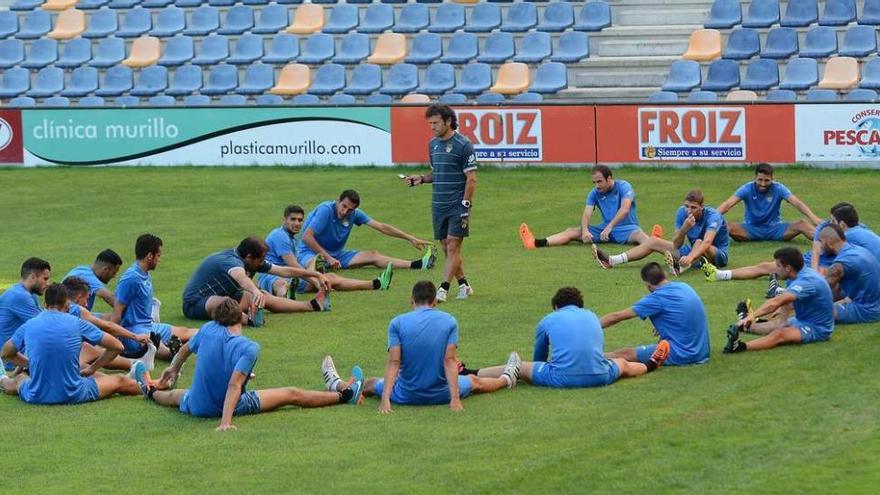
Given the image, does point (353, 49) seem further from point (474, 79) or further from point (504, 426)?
point (504, 426)

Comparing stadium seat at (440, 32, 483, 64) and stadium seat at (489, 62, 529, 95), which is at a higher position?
stadium seat at (440, 32, 483, 64)

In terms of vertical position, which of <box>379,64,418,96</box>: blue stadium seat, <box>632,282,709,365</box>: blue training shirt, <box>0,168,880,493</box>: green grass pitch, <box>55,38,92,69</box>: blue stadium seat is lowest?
<box>0,168,880,493</box>: green grass pitch

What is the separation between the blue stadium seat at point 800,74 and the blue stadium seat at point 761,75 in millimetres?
→ 218

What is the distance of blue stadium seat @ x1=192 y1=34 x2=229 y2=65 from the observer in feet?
128

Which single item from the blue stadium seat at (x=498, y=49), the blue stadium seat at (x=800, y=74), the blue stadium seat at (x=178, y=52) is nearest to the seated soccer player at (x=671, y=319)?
the blue stadium seat at (x=800, y=74)

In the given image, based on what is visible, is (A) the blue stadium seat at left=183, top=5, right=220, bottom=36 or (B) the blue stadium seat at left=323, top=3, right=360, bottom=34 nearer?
(B) the blue stadium seat at left=323, top=3, right=360, bottom=34

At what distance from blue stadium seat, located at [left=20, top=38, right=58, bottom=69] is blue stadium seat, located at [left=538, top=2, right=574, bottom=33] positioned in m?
12.6

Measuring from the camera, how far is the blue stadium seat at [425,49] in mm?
36875

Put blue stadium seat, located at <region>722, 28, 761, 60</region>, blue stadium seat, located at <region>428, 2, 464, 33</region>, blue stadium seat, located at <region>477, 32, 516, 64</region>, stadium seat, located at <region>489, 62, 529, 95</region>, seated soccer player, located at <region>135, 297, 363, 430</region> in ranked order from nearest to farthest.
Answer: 1. seated soccer player, located at <region>135, 297, 363, 430</region>
2. blue stadium seat, located at <region>722, 28, 761, 60</region>
3. stadium seat, located at <region>489, 62, 529, 95</region>
4. blue stadium seat, located at <region>477, 32, 516, 64</region>
5. blue stadium seat, located at <region>428, 2, 464, 33</region>

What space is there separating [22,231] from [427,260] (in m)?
7.99

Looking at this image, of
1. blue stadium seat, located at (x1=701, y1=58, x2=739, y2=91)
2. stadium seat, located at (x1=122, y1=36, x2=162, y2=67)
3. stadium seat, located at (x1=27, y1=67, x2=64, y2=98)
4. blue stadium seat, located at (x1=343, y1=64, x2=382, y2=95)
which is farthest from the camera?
stadium seat, located at (x1=122, y1=36, x2=162, y2=67)

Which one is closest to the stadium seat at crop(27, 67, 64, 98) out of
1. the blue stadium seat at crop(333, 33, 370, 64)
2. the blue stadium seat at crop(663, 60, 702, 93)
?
the blue stadium seat at crop(333, 33, 370, 64)

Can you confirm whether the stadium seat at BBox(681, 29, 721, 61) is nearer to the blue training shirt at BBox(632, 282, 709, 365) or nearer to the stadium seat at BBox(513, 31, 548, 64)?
the stadium seat at BBox(513, 31, 548, 64)

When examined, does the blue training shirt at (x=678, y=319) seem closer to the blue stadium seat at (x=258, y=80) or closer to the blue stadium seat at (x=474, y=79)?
the blue stadium seat at (x=474, y=79)
